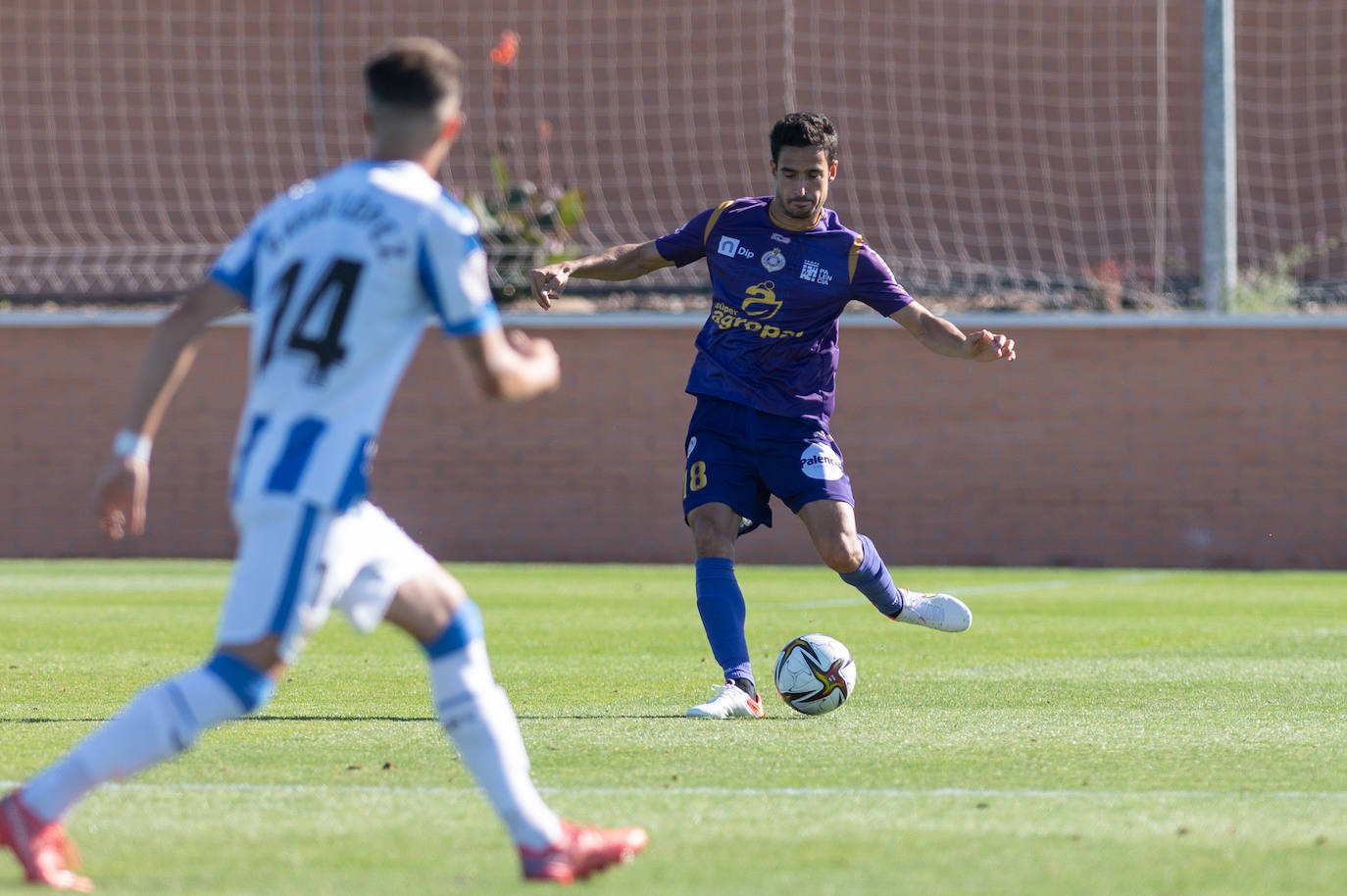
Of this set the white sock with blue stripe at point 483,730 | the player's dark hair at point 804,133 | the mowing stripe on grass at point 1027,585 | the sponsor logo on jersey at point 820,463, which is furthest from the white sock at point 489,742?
the mowing stripe on grass at point 1027,585

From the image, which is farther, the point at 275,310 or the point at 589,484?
the point at 589,484

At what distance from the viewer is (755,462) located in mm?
7441

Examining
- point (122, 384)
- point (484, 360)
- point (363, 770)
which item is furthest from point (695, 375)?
point (122, 384)

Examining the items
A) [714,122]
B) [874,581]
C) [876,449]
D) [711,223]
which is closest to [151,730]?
[874,581]

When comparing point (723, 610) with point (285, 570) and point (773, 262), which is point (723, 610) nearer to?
point (773, 262)

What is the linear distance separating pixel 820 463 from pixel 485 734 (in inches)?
140

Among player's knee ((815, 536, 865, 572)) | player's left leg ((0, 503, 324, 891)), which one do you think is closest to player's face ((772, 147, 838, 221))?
player's knee ((815, 536, 865, 572))

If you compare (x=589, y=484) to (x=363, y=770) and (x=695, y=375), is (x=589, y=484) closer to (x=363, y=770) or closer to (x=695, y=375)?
(x=695, y=375)

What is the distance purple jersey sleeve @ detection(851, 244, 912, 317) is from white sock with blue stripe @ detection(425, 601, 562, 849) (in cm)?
364

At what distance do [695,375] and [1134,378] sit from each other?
9445 mm

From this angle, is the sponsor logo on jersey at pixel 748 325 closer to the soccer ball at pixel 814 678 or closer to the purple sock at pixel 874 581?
the purple sock at pixel 874 581

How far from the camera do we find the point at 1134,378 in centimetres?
1625

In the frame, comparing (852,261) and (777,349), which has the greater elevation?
(852,261)

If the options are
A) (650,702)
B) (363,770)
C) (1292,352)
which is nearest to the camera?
(363,770)
